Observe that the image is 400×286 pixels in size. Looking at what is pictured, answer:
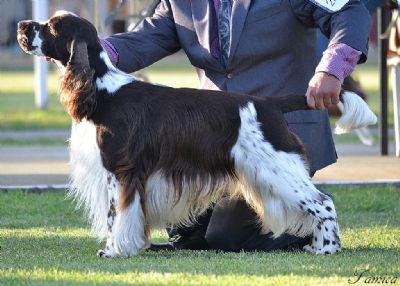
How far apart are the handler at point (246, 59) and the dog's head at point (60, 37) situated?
51 cm

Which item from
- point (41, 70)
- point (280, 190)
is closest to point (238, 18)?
point (280, 190)

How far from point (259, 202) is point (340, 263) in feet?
2.25

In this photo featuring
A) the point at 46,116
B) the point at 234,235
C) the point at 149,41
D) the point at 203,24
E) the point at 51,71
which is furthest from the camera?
the point at 51,71

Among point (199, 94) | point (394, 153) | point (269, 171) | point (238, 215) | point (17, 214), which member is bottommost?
point (394, 153)

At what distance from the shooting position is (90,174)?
578 centimetres

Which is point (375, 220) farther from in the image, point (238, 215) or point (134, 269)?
point (134, 269)

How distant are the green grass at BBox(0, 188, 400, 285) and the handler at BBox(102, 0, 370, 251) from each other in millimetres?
311

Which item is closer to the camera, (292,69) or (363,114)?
(363,114)

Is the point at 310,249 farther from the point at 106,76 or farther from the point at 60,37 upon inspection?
the point at 60,37

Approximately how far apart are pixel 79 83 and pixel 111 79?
20cm

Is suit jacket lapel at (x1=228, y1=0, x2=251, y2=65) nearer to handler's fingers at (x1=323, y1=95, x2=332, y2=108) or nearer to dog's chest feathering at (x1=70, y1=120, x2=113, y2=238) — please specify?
handler's fingers at (x1=323, y1=95, x2=332, y2=108)

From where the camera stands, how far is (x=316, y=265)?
17.5 ft

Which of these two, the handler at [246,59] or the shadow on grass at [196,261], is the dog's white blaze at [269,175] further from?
the handler at [246,59]

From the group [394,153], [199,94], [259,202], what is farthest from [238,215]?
[394,153]
